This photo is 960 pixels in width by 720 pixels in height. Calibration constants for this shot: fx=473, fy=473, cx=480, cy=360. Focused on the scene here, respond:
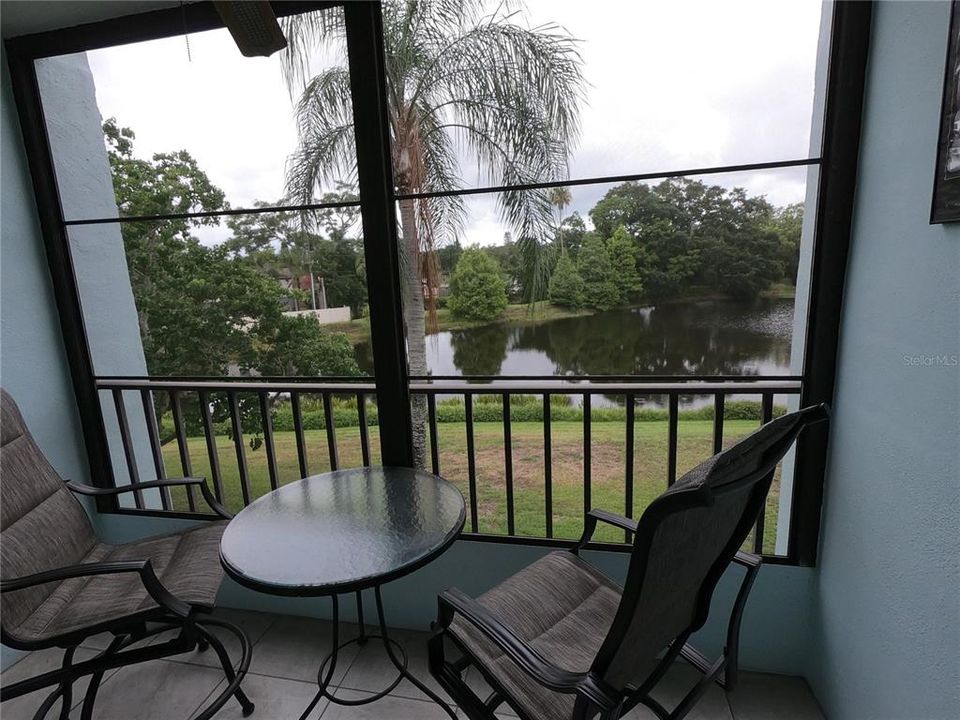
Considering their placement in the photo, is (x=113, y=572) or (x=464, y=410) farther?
(x=464, y=410)

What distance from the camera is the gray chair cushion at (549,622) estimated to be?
1152 millimetres

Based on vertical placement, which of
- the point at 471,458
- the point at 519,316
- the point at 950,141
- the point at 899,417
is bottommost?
the point at 471,458

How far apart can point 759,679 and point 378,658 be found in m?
1.52

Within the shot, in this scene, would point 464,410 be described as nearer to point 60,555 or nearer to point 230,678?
→ point 230,678

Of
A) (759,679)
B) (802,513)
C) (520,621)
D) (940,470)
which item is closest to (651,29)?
(940,470)

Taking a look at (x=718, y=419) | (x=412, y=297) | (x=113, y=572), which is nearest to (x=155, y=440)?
(x=113, y=572)

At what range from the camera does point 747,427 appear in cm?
216

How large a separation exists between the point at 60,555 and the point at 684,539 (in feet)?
7.21

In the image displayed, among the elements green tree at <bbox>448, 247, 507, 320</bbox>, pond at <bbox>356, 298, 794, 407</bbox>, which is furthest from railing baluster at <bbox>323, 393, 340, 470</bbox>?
green tree at <bbox>448, 247, 507, 320</bbox>

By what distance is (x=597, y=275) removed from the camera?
6.39ft

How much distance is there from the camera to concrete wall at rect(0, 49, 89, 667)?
2.07 meters

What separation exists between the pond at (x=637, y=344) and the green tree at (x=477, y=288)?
7 centimetres

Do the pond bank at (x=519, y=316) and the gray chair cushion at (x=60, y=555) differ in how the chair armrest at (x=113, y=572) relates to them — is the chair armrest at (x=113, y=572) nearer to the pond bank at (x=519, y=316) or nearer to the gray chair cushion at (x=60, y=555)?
the gray chair cushion at (x=60, y=555)

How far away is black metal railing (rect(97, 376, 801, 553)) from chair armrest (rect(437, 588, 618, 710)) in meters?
0.82
